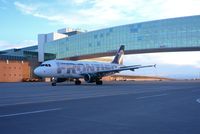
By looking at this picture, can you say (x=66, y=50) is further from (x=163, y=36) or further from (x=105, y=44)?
(x=163, y=36)

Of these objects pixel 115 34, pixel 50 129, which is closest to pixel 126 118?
pixel 50 129

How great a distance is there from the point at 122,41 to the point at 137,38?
5.28 m

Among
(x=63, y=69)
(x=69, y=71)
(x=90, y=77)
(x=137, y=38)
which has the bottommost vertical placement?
(x=90, y=77)

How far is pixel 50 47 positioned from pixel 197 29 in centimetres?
4982

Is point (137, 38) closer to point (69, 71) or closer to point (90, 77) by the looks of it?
point (90, 77)

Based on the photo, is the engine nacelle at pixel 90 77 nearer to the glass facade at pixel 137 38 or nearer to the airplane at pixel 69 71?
the airplane at pixel 69 71

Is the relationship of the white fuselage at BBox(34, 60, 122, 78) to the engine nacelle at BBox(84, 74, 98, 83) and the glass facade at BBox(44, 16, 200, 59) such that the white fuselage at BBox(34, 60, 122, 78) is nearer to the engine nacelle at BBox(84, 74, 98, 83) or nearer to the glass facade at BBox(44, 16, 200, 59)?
the engine nacelle at BBox(84, 74, 98, 83)

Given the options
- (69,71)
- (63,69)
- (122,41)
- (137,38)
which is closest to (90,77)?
(69,71)

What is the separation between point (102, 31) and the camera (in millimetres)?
102062

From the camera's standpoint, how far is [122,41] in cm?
9650

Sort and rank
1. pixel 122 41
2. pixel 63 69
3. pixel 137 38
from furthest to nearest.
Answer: pixel 122 41 < pixel 137 38 < pixel 63 69

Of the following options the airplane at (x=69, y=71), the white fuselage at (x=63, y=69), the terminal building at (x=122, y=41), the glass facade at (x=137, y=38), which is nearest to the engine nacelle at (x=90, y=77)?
the airplane at (x=69, y=71)

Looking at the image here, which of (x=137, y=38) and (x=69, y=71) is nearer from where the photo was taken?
(x=69, y=71)

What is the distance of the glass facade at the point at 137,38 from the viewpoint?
87.0 meters
